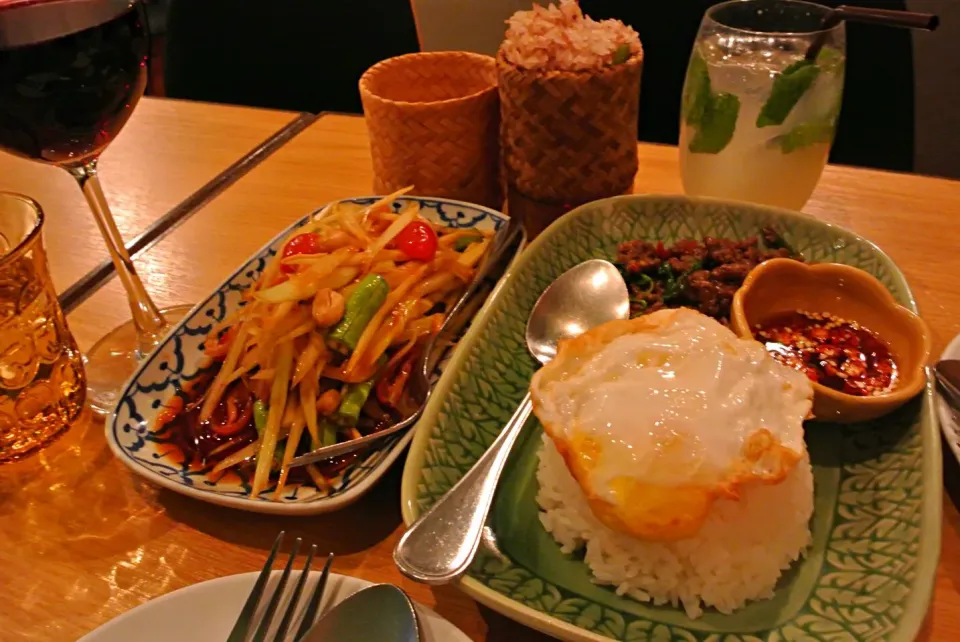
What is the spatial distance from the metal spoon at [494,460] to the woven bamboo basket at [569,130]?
0.94 feet

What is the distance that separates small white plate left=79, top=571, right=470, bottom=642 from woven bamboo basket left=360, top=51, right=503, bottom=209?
1.17 m

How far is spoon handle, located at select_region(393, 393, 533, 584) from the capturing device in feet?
3.05

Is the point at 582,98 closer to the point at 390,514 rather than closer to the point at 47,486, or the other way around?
the point at 390,514

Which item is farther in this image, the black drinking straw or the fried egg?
the black drinking straw

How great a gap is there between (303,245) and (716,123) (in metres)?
1.02

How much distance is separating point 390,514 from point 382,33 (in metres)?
2.73

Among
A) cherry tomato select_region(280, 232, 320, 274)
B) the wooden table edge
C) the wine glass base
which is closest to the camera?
the wine glass base

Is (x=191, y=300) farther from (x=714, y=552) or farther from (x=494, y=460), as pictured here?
(x=714, y=552)

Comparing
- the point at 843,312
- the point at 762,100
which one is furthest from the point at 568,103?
the point at 843,312

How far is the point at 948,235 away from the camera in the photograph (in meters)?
1.79

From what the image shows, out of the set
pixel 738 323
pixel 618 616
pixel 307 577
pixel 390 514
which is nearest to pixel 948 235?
pixel 738 323

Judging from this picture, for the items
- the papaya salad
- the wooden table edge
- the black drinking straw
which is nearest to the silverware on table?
the papaya salad

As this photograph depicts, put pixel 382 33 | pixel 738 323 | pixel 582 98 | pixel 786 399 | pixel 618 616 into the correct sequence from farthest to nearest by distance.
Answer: pixel 382 33 → pixel 582 98 → pixel 738 323 → pixel 786 399 → pixel 618 616

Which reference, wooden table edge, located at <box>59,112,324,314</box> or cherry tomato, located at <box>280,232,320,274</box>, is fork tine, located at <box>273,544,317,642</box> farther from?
wooden table edge, located at <box>59,112,324,314</box>
